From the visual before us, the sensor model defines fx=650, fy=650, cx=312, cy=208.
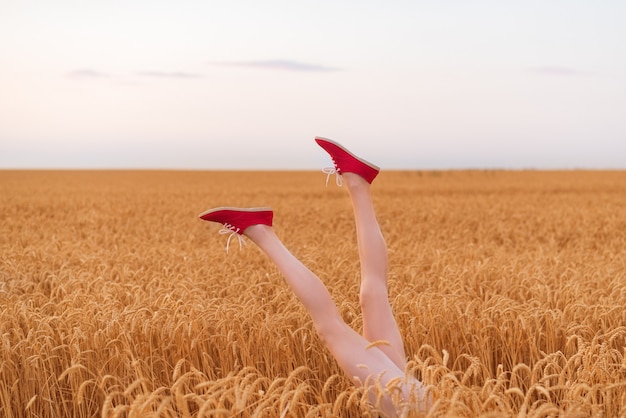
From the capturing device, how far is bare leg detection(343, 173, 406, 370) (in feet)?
11.5

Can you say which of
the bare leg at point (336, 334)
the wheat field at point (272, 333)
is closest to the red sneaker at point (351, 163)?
the bare leg at point (336, 334)

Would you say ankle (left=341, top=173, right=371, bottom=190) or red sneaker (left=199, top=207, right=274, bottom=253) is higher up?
ankle (left=341, top=173, right=371, bottom=190)

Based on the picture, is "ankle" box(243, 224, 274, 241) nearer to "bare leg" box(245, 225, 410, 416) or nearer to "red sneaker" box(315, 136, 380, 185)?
"bare leg" box(245, 225, 410, 416)

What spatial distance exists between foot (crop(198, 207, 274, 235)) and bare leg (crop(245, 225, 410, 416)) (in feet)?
0.87

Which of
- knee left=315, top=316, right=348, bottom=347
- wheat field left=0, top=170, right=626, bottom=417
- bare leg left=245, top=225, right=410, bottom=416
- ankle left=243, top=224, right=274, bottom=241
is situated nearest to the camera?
wheat field left=0, top=170, right=626, bottom=417

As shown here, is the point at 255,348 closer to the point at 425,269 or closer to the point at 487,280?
the point at 487,280

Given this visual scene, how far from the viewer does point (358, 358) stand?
3260 mm

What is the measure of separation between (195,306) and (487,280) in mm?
3094

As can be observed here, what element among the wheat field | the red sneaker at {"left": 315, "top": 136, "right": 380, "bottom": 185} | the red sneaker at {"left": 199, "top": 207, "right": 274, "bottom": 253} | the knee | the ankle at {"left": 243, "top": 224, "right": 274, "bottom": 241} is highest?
the red sneaker at {"left": 315, "top": 136, "right": 380, "bottom": 185}

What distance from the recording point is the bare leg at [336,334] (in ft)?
10.5

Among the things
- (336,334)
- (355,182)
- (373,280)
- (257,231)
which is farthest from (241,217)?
(336,334)

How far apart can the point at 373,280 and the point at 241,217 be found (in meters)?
0.95

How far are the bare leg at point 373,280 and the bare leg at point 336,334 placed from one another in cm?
13

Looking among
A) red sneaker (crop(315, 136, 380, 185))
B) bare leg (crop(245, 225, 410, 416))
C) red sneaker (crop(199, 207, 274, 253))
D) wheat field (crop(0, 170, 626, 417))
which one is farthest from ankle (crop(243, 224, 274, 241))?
red sneaker (crop(315, 136, 380, 185))
